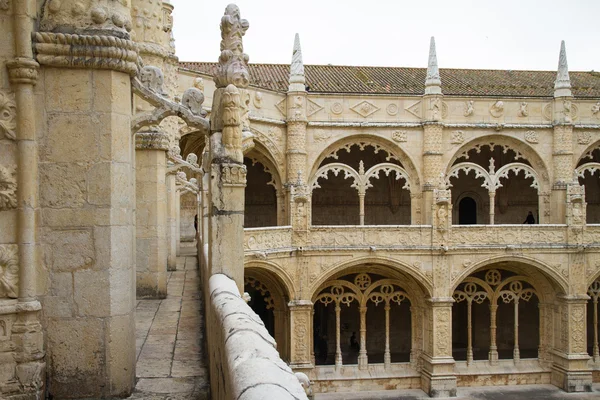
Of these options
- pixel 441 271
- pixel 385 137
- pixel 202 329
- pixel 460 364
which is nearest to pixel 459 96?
pixel 385 137

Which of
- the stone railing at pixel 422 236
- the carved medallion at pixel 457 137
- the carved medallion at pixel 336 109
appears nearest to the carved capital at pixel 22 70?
the stone railing at pixel 422 236

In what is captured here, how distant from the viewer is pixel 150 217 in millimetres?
9461

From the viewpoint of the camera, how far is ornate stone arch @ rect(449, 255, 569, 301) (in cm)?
2067

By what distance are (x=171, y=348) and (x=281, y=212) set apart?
16.4 m

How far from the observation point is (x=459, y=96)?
22.5m

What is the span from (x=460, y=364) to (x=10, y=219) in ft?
62.9

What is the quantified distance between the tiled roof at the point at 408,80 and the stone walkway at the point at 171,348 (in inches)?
574

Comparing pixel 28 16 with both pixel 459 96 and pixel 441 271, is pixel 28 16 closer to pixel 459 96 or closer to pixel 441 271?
pixel 441 271

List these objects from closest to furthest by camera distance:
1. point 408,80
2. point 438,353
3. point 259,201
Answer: point 438,353
point 408,80
point 259,201

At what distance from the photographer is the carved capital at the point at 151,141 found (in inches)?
364

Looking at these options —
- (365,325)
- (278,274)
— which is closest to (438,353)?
(365,325)

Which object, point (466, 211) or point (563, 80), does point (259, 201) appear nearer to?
point (466, 211)

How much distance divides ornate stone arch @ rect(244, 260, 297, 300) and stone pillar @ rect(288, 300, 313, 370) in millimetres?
366

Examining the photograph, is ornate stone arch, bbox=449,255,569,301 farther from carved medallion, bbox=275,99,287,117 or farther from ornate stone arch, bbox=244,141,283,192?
carved medallion, bbox=275,99,287,117
